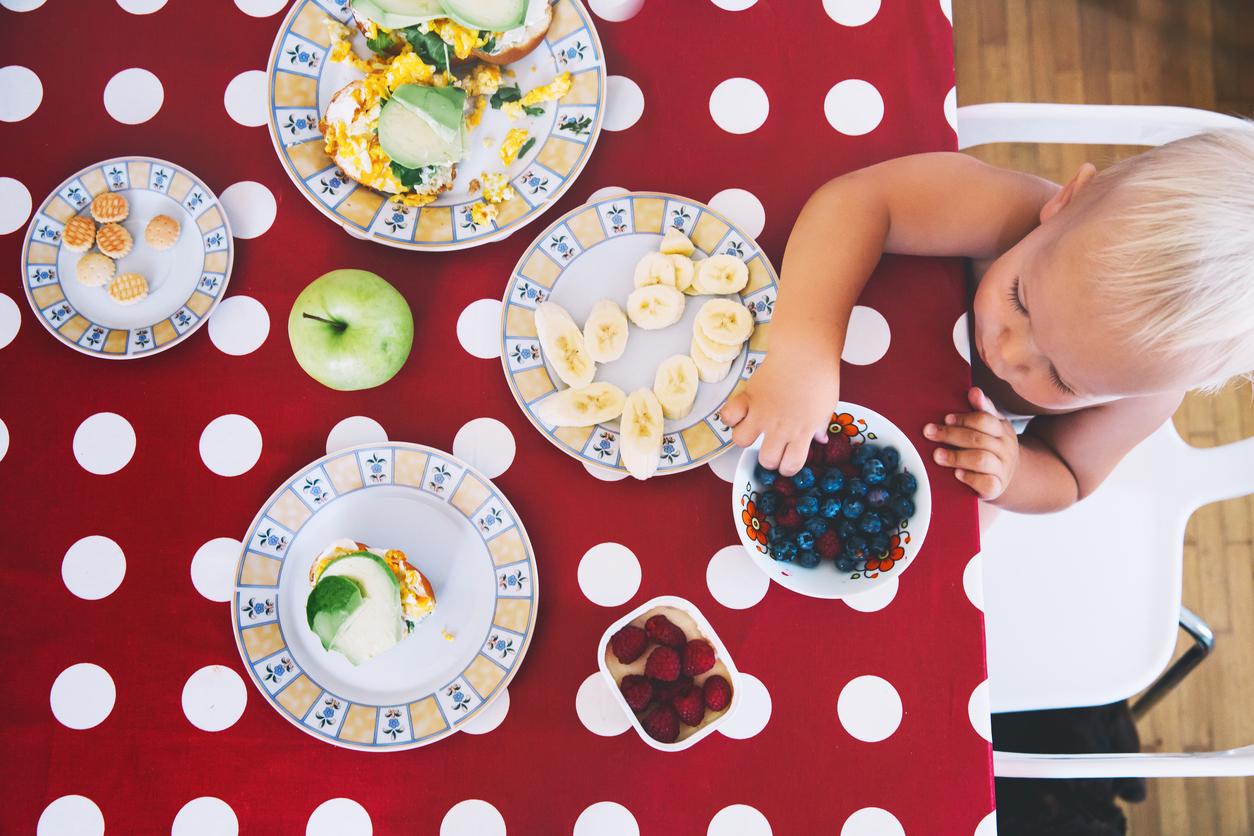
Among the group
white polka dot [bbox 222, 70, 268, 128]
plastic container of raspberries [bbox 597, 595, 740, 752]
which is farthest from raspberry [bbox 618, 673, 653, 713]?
white polka dot [bbox 222, 70, 268, 128]

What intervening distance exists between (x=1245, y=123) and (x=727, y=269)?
0.57 m

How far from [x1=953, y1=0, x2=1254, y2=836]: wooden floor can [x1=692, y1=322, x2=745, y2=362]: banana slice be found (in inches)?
52.1

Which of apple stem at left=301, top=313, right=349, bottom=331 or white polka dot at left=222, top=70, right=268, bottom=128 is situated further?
white polka dot at left=222, top=70, right=268, bottom=128

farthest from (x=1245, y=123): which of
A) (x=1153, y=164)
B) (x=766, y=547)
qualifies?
(x=766, y=547)

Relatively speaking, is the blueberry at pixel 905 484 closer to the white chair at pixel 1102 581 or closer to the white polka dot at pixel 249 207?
the white chair at pixel 1102 581

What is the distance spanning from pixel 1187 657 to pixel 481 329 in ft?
4.08

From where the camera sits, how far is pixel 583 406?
3.02ft

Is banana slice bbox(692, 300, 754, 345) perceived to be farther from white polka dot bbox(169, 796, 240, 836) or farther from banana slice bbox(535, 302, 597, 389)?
white polka dot bbox(169, 796, 240, 836)

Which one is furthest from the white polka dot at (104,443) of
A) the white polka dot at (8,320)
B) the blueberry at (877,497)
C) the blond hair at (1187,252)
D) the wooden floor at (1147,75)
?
the wooden floor at (1147,75)

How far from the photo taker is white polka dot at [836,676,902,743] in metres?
0.90

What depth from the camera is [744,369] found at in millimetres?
945

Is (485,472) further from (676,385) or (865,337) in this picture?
(865,337)

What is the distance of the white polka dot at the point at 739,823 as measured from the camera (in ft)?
2.92

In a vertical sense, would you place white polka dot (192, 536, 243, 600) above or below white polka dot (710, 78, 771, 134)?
below
